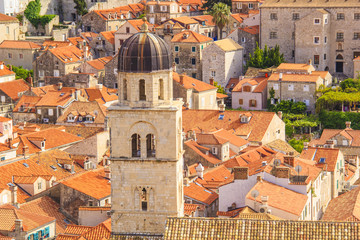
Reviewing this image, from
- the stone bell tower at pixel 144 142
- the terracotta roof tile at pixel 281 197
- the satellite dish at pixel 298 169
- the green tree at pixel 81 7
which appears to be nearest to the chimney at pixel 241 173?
the terracotta roof tile at pixel 281 197

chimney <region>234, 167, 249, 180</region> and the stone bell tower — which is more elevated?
the stone bell tower

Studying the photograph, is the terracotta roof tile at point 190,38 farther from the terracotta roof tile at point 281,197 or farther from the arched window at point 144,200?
the arched window at point 144,200

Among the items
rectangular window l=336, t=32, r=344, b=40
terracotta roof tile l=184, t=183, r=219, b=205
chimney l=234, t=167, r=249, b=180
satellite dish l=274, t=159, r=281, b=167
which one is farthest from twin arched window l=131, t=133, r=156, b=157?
rectangular window l=336, t=32, r=344, b=40

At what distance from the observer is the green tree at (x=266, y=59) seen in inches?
4252

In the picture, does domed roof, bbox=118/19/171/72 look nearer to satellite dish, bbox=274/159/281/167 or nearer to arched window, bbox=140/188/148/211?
arched window, bbox=140/188/148/211

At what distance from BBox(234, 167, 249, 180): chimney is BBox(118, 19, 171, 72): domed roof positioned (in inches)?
719

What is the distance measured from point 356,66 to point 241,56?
1328 cm

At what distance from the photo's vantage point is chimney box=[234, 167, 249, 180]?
56.0m

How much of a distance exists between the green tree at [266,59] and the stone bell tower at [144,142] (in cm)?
6985

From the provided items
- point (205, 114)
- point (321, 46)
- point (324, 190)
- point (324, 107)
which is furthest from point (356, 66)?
point (324, 190)

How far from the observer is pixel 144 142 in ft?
125

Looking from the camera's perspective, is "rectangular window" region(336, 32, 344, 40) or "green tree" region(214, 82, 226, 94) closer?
"green tree" region(214, 82, 226, 94)

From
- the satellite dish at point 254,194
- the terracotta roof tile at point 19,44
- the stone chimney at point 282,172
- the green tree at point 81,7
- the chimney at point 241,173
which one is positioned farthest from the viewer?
the green tree at point 81,7

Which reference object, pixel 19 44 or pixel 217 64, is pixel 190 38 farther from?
pixel 19 44
